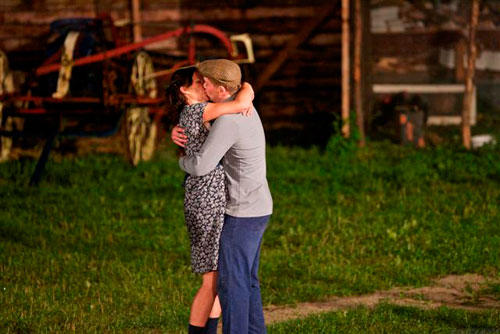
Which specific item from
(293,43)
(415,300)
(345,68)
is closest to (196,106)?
(415,300)

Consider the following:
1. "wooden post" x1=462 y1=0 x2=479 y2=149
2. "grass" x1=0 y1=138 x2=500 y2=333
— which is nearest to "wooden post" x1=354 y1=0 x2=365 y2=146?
"grass" x1=0 y1=138 x2=500 y2=333

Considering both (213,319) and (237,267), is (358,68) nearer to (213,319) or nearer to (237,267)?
(213,319)

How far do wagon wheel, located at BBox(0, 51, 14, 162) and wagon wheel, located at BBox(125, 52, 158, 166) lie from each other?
1.62 m

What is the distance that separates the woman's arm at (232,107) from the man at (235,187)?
0.11 ft

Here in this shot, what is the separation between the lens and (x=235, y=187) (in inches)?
191

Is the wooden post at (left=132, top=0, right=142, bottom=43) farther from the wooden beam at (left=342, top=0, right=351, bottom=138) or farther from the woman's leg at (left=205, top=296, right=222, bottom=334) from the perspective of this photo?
the woman's leg at (left=205, top=296, right=222, bottom=334)

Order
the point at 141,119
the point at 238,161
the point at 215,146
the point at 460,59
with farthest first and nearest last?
the point at 460,59 → the point at 141,119 → the point at 238,161 → the point at 215,146

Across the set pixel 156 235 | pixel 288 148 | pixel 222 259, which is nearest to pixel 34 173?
pixel 156 235

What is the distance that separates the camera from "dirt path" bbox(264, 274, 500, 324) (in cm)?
666

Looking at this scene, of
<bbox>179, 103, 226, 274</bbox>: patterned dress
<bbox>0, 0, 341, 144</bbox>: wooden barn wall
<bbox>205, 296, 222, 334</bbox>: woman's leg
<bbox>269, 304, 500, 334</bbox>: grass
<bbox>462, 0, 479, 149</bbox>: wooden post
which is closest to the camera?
<bbox>179, 103, 226, 274</bbox>: patterned dress

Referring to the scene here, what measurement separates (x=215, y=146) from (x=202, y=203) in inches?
12.6

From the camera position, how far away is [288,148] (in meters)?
13.5

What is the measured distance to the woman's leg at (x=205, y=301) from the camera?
4.98 metres

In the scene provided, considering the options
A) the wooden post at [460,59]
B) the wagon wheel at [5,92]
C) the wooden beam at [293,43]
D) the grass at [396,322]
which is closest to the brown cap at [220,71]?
the grass at [396,322]
